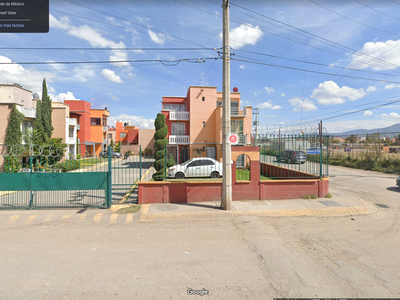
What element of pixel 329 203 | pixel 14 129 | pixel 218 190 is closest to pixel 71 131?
pixel 14 129

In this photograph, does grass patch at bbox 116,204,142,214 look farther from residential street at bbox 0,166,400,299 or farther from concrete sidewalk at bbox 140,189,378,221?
residential street at bbox 0,166,400,299

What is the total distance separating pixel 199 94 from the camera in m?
26.6

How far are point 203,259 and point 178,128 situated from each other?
81.7 ft

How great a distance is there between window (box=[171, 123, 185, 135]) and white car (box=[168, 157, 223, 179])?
16.6 metres

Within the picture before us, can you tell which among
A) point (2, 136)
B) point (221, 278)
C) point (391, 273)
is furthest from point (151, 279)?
point (2, 136)

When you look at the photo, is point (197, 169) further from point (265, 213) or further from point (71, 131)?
point (71, 131)

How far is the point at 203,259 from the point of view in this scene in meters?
4.36

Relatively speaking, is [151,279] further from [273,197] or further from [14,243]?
[273,197]

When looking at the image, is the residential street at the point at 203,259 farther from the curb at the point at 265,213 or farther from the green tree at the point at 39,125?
the green tree at the point at 39,125

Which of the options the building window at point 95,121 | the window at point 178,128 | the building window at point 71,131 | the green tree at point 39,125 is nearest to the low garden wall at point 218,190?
the green tree at point 39,125

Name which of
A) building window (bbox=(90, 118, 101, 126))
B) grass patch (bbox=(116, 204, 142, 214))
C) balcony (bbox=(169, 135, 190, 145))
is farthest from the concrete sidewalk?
building window (bbox=(90, 118, 101, 126))

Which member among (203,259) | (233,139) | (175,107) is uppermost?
(175,107)

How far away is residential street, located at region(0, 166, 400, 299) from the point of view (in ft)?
11.1

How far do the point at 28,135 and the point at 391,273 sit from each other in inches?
1032
